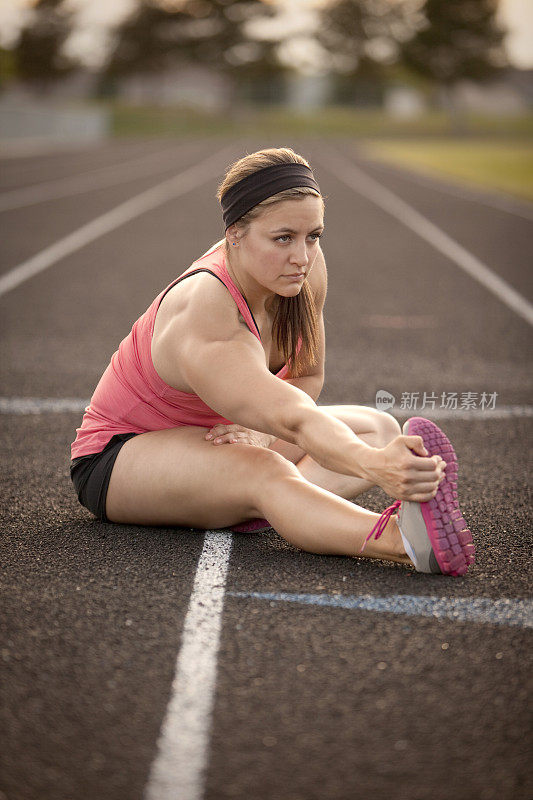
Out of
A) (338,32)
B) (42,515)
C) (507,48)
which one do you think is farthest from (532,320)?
(338,32)

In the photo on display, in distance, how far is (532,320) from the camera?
8.21 meters

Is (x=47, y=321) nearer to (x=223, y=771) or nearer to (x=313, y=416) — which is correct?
(x=313, y=416)

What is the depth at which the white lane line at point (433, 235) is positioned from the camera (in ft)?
30.5

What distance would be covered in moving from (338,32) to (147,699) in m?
110

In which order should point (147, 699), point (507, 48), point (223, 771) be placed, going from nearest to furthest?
point (223, 771), point (147, 699), point (507, 48)

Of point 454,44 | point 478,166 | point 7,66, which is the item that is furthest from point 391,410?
point 7,66

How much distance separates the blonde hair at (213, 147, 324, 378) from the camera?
3070 millimetres

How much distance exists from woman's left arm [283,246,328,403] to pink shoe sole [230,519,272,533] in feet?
1.83

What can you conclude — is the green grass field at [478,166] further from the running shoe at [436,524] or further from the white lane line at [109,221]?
the running shoe at [436,524]

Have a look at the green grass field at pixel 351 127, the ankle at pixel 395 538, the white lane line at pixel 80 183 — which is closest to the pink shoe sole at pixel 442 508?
the ankle at pixel 395 538

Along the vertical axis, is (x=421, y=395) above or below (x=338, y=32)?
below

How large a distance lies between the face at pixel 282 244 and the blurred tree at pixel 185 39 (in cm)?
10064

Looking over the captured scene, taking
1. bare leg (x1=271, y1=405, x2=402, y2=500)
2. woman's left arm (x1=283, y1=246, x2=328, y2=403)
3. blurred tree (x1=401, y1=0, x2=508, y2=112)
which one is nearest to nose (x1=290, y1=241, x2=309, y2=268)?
woman's left arm (x1=283, y1=246, x2=328, y2=403)

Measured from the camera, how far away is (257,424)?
303 cm
